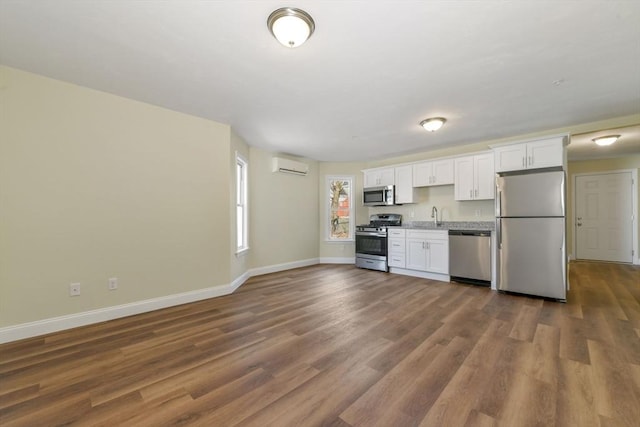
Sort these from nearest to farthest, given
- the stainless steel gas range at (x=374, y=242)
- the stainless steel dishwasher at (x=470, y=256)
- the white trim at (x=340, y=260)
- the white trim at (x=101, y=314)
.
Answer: the white trim at (x=101, y=314)
the stainless steel dishwasher at (x=470, y=256)
the stainless steel gas range at (x=374, y=242)
the white trim at (x=340, y=260)

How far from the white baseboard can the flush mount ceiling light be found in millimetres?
3226

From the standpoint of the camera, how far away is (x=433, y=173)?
5035mm

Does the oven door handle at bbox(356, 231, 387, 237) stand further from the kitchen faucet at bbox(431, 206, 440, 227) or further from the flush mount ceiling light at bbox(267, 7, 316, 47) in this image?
the flush mount ceiling light at bbox(267, 7, 316, 47)

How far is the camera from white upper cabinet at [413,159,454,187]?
483cm

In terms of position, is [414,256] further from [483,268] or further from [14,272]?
[14,272]

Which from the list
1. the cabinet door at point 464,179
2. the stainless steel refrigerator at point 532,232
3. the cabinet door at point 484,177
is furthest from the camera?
the cabinet door at point 464,179

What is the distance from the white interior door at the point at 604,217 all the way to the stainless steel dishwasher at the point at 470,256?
426cm

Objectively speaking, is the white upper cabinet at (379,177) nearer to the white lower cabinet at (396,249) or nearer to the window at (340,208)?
the window at (340,208)

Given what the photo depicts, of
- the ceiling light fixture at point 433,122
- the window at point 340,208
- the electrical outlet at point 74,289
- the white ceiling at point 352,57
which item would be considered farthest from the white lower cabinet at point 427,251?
the electrical outlet at point 74,289

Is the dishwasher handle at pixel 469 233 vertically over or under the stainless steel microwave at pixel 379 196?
under

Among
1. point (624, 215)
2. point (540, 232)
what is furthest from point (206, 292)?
point (624, 215)

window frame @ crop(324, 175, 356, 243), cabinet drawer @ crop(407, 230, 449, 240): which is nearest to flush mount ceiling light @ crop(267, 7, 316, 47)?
cabinet drawer @ crop(407, 230, 449, 240)

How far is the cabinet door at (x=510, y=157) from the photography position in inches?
153

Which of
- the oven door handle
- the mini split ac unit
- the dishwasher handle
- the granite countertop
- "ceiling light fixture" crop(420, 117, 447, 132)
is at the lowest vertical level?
the oven door handle
